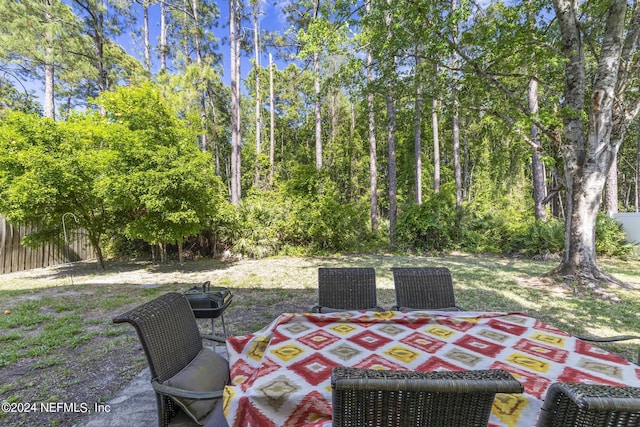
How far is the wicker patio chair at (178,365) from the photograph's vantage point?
51.8 inches

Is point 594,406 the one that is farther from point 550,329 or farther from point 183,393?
point 183,393

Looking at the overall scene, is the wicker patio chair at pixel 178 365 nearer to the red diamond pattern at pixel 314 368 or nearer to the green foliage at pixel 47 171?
the red diamond pattern at pixel 314 368

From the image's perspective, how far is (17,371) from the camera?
2549mm

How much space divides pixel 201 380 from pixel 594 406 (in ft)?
4.92

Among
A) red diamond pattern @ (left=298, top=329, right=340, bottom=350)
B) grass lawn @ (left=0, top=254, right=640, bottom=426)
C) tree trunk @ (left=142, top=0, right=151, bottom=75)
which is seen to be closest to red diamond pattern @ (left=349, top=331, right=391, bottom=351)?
red diamond pattern @ (left=298, top=329, right=340, bottom=350)

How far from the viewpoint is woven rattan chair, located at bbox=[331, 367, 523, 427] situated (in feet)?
2.81

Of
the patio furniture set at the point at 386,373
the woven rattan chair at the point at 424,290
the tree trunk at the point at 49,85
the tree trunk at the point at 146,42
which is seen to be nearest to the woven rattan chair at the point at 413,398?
the patio furniture set at the point at 386,373

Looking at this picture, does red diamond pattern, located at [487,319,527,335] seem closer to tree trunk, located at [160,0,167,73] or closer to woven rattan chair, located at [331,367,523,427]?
woven rattan chair, located at [331,367,523,427]

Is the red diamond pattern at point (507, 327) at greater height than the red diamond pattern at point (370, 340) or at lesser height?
lesser

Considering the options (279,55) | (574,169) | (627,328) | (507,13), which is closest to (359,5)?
(507,13)

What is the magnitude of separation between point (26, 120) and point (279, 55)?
13.4m

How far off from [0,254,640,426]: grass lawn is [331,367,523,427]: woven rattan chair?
209 centimetres

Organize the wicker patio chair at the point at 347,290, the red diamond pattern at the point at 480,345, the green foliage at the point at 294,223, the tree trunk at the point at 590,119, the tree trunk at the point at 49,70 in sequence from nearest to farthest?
the red diamond pattern at the point at 480,345
the wicker patio chair at the point at 347,290
the tree trunk at the point at 590,119
the green foliage at the point at 294,223
the tree trunk at the point at 49,70

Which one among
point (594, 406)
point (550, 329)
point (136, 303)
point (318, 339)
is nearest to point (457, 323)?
point (550, 329)
